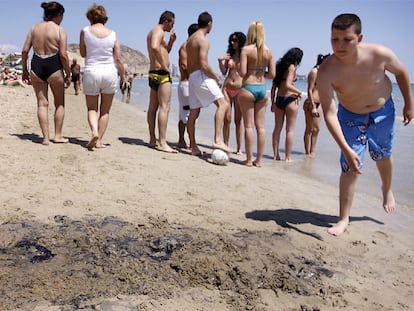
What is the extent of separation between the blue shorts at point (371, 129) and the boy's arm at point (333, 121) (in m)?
0.20

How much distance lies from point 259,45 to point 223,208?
9.06 feet

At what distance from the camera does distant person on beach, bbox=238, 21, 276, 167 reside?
19.7 ft

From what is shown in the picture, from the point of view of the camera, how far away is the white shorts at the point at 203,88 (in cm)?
629

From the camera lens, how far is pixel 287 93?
288 inches

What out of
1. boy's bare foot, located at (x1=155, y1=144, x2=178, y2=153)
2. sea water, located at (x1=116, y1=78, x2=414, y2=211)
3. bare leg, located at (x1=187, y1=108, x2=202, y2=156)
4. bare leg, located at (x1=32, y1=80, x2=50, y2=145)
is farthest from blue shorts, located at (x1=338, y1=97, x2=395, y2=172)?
bare leg, located at (x1=32, y1=80, x2=50, y2=145)

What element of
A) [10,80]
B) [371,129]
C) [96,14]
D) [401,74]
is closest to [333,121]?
[371,129]

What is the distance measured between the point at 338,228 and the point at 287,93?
385cm

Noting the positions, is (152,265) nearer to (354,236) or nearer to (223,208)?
(223,208)

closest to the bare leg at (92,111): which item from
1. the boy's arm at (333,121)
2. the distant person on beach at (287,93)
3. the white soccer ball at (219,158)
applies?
the white soccer ball at (219,158)

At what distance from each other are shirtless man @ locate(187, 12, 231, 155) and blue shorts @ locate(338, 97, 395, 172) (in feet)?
9.00

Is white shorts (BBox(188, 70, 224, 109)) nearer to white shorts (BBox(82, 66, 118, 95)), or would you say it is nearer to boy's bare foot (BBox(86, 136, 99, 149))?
white shorts (BBox(82, 66, 118, 95))

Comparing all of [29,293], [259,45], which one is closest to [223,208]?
[29,293]

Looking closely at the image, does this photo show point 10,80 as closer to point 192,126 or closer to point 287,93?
point 192,126

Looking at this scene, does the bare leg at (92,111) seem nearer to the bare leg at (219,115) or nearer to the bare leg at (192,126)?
the bare leg at (192,126)
